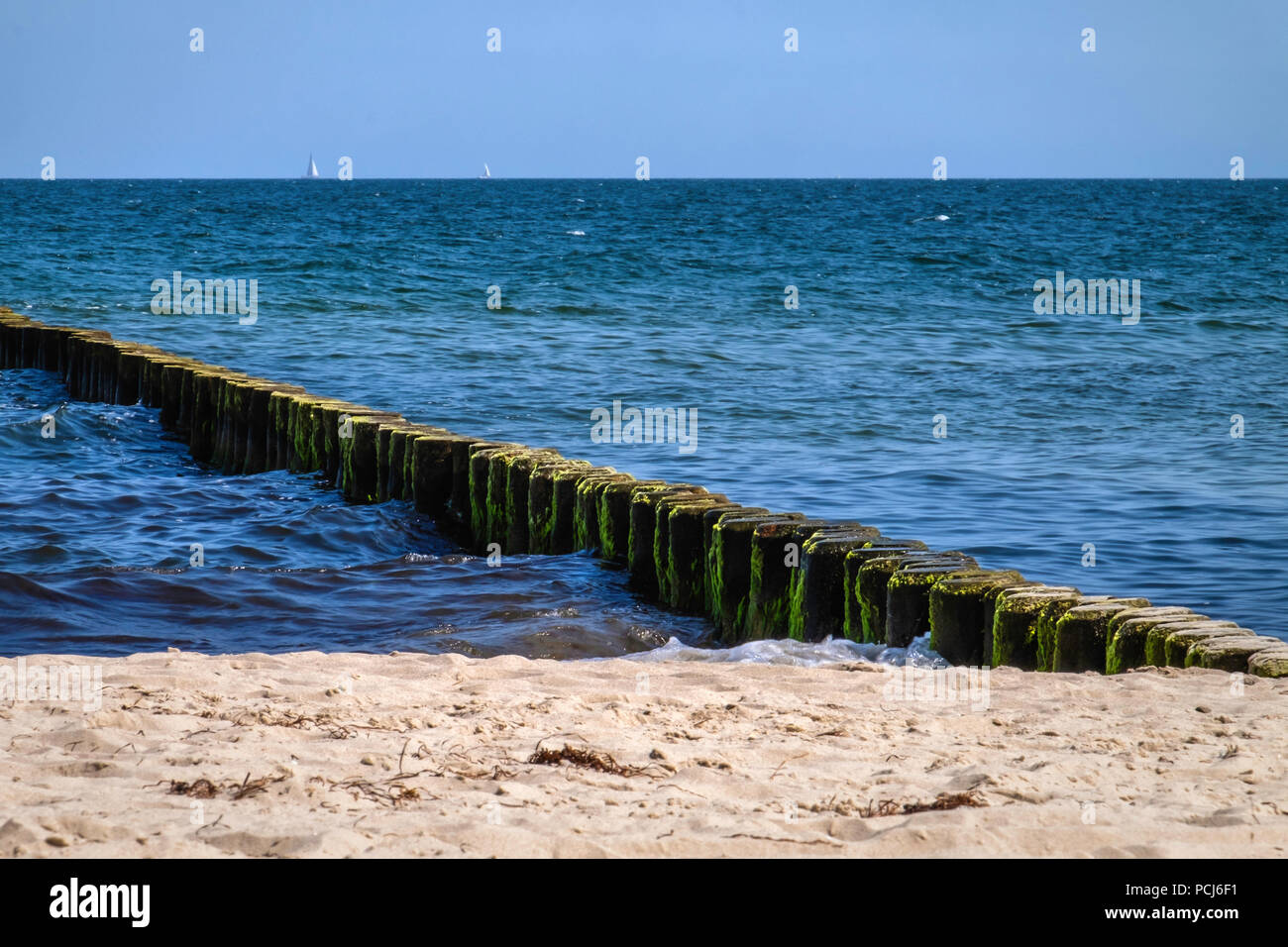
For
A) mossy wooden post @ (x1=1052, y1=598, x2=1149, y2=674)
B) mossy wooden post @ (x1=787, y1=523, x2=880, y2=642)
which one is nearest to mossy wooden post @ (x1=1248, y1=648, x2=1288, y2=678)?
mossy wooden post @ (x1=1052, y1=598, x2=1149, y2=674)

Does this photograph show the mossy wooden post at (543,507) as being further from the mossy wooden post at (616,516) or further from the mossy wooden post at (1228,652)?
the mossy wooden post at (1228,652)

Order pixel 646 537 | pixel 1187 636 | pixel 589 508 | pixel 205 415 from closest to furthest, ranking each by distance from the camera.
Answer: pixel 1187 636 → pixel 646 537 → pixel 589 508 → pixel 205 415

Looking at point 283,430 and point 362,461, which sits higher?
point 283,430

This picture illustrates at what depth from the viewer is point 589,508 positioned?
8.19 metres

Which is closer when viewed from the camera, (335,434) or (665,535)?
(665,535)

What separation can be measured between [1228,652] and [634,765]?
105 inches

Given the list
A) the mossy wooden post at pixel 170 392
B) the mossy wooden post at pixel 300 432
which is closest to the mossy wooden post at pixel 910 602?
the mossy wooden post at pixel 300 432

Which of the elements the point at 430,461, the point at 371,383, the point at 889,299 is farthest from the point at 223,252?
the point at 430,461

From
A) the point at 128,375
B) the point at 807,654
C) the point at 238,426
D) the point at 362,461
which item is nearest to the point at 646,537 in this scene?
the point at 807,654

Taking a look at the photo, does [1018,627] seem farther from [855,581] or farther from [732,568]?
[732,568]

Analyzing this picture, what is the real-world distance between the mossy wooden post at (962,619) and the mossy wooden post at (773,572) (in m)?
1.00

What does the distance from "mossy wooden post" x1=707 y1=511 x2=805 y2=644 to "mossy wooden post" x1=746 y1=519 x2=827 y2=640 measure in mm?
72
